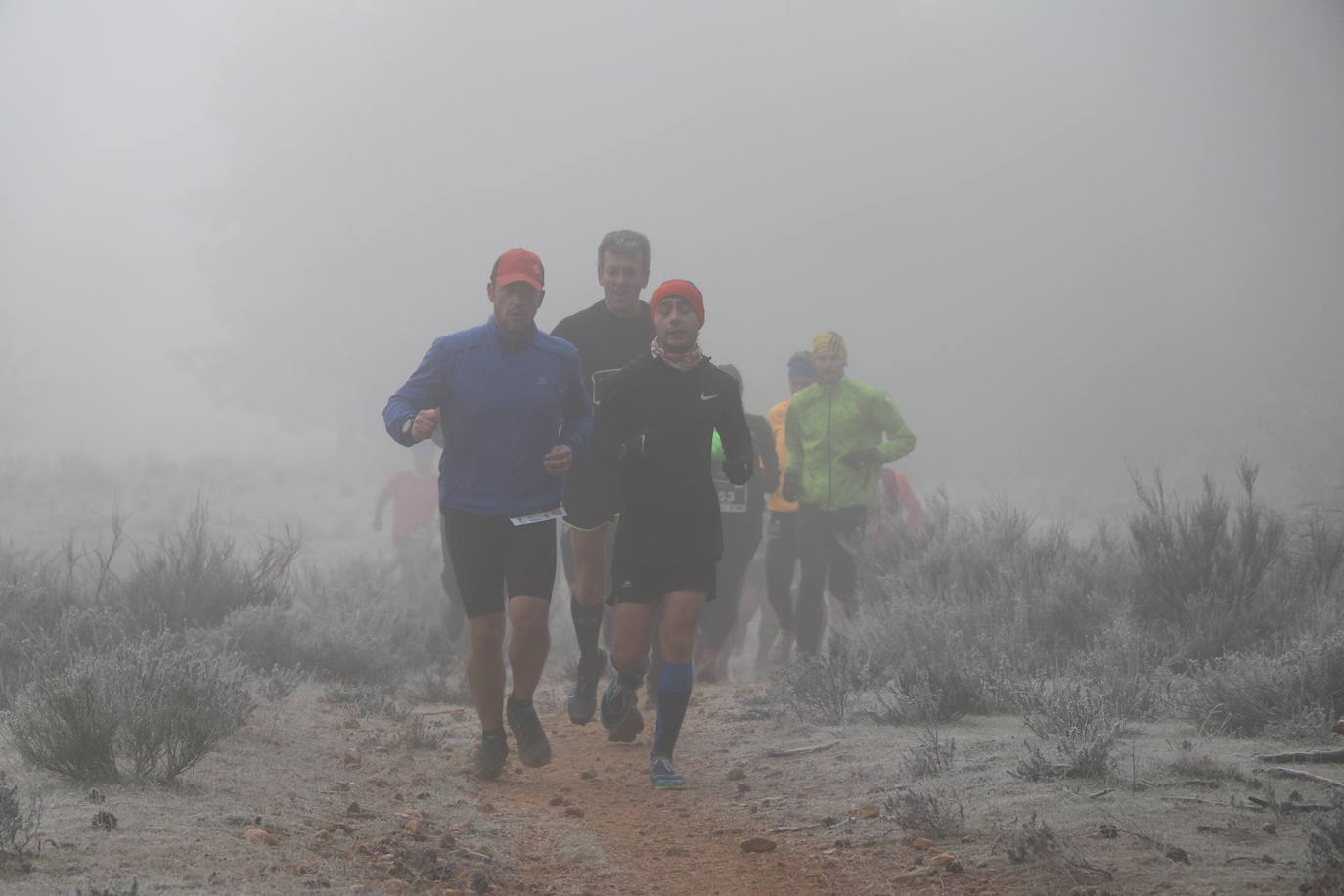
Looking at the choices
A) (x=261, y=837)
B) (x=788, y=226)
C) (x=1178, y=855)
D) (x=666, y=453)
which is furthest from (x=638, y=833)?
(x=788, y=226)

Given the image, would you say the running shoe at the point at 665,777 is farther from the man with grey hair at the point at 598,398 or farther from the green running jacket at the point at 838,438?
the green running jacket at the point at 838,438

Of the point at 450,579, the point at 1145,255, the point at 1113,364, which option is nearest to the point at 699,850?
the point at 450,579

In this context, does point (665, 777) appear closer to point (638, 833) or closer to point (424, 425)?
A: point (638, 833)

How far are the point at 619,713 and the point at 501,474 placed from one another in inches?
56.6

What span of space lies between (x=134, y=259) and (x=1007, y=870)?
168894 millimetres

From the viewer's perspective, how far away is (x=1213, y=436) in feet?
132

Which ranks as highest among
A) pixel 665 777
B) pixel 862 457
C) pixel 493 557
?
pixel 862 457

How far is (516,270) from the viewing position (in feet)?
17.7

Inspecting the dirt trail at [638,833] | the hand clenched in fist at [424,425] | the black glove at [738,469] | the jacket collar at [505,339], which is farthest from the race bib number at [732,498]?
the hand clenched in fist at [424,425]

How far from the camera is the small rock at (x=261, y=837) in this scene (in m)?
3.67

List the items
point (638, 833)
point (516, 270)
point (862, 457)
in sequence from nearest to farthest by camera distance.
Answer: point (638, 833), point (516, 270), point (862, 457)

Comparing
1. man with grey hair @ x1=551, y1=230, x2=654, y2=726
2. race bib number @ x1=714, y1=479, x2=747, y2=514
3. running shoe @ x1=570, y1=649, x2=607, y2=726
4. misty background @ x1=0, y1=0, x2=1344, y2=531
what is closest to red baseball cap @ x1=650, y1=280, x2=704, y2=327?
man with grey hair @ x1=551, y1=230, x2=654, y2=726

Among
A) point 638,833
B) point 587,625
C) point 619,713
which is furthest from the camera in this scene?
point 587,625

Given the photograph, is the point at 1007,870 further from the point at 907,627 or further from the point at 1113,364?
the point at 1113,364
